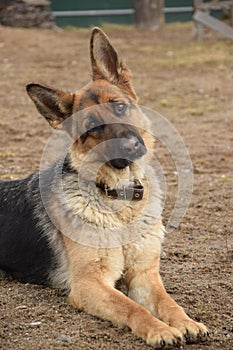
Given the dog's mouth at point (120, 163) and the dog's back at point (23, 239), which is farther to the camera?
the dog's back at point (23, 239)

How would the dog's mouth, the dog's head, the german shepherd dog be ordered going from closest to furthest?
1. the german shepherd dog
2. the dog's head
3. the dog's mouth

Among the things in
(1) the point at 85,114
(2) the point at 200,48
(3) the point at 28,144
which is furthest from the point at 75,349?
(2) the point at 200,48

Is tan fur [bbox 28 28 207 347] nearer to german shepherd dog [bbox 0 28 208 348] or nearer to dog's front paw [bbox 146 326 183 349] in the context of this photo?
german shepherd dog [bbox 0 28 208 348]

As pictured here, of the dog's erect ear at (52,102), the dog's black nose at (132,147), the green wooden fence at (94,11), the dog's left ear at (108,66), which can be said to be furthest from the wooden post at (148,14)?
the dog's black nose at (132,147)

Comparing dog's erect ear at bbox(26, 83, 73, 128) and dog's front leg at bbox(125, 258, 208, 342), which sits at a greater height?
dog's erect ear at bbox(26, 83, 73, 128)

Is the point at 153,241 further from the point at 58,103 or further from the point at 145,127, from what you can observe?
the point at 58,103

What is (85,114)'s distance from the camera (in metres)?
5.25

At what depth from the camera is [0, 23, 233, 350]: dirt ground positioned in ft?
15.0

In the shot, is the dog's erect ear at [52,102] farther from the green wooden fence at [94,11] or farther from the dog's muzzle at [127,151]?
the green wooden fence at [94,11]

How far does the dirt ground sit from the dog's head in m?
1.07

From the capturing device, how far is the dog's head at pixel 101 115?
511 cm

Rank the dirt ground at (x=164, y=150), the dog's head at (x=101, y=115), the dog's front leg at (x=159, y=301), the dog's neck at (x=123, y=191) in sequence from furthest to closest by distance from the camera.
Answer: the dog's neck at (x=123, y=191), the dog's head at (x=101, y=115), the dirt ground at (x=164, y=150), the dog's front leg at (x=159, y=301)

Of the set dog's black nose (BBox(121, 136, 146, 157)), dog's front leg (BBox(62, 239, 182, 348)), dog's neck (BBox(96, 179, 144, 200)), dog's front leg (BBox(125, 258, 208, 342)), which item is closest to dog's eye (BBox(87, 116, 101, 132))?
dog's black nose (BBox(121, 136, 146, 157))

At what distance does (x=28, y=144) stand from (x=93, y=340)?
596 cm
